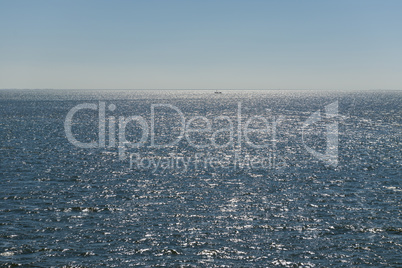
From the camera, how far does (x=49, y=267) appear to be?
2722 centimetres

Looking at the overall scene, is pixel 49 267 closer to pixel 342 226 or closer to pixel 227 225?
pixel 227 225

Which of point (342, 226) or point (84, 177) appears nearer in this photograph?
point (342, 226)

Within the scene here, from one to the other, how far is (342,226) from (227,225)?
11848mm

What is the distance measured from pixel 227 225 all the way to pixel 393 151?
190 feet

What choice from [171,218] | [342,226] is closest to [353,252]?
[342,226]

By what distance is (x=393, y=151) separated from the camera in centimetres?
7694

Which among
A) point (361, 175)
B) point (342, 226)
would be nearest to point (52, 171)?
point (342, 226)

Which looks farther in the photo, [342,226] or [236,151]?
[236,151]

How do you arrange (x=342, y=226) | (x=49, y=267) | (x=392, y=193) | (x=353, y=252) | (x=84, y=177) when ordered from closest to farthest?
(x=49, y=267)
(x=353, y=252)
(x=342, y=226)
(x=392, y=193)
(x=84, y=177)

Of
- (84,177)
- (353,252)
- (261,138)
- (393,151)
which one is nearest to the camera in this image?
(353,252)

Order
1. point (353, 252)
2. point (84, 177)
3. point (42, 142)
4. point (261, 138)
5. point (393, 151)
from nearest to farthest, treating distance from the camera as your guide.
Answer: point (353, 252) < point (84, 177) < point (393, 151) < point (42, 142) < point (261, 138)

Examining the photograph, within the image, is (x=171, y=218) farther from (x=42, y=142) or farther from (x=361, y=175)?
(x=42, y=142)

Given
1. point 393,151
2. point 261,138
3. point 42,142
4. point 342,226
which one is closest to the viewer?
point 342,226

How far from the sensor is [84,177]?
54.2 m
